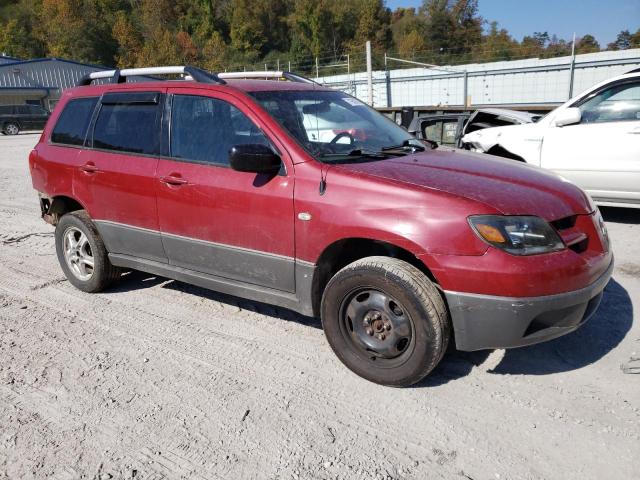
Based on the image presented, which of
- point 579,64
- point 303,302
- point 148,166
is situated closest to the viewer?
point 303,302

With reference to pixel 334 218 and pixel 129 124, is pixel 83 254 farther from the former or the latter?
pixel 334 218

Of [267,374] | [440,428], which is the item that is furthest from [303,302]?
[440,428]

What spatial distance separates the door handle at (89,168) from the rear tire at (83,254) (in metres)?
0.44

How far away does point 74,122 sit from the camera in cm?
483

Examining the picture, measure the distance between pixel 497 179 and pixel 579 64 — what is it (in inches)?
773

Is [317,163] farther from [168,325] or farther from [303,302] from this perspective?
[168,325]

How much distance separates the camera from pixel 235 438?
9.13ft

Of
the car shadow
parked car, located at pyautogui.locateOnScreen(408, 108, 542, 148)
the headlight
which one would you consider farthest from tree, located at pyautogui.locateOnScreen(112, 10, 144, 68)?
the headlight

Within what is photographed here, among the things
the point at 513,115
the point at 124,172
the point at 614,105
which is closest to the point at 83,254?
the point at 124,172

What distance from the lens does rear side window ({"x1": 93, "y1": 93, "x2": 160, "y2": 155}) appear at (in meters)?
4.15

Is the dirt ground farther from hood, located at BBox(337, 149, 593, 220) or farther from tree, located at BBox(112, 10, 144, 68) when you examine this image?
tree, located at BBox(112, 10, 144, 68)

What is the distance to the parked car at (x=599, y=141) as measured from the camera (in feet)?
20.2

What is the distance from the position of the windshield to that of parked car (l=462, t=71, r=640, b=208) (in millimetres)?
3158

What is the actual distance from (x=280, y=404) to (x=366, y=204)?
1255 mm
